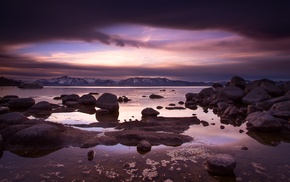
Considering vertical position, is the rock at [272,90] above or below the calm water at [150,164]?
above

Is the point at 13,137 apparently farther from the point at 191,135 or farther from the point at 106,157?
the point at 191,135

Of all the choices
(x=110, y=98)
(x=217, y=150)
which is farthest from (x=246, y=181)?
(x=110, y=98)

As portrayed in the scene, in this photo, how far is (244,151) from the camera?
12703 mm

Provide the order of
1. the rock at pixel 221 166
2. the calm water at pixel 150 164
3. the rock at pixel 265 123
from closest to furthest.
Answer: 1. the calm water at pixel 150 164
2. the rock at pixel 221 166
3. the rock at pixel 265 123

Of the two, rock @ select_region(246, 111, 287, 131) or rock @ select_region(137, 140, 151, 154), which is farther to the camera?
rock @ select_region(246, 111, 287, 131)

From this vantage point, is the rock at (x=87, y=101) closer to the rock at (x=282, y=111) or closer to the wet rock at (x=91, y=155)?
the rock at (x=282, y=111)

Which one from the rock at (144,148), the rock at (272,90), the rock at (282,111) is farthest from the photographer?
the rock at (272,90)

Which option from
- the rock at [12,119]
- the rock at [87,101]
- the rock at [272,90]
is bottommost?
the rock at [87,101]

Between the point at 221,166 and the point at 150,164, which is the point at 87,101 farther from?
the point at 221,166

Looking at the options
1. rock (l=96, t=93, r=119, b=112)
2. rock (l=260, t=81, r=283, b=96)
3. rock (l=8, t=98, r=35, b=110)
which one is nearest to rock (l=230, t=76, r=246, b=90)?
rock (l=260, t=81, r=283, b=96)

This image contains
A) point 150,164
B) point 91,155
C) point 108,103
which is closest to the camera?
point 150,164

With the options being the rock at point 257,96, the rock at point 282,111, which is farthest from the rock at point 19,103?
the rock at point 257,96

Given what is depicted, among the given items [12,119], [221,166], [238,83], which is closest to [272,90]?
[238,83]

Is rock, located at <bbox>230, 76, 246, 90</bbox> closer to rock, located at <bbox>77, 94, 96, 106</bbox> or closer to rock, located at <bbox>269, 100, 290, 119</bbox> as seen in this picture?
rock, located at <bbox>269, 100, 290, 119</bbox>
